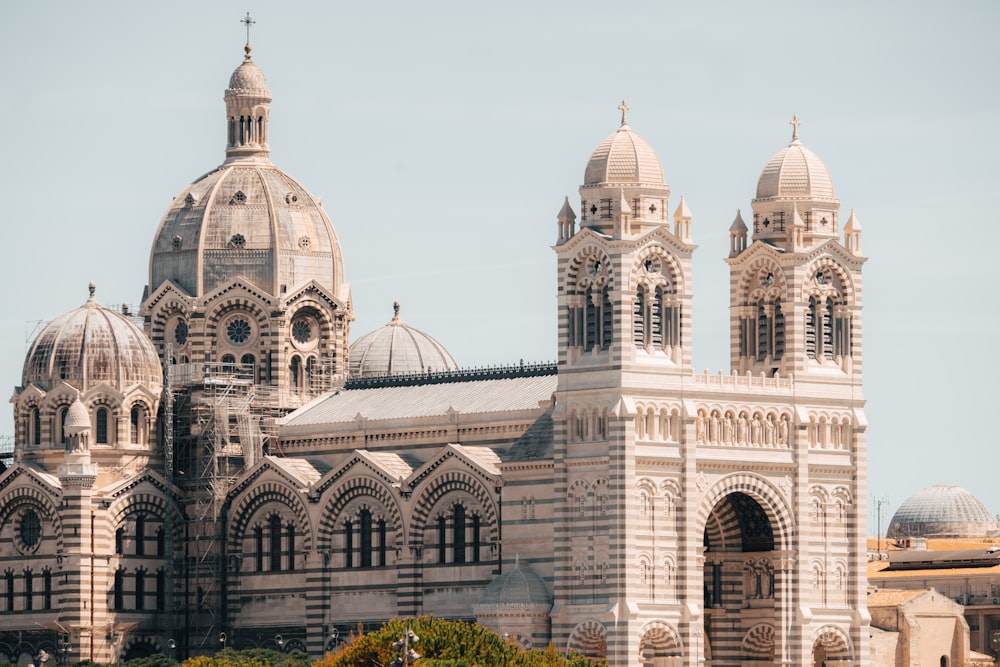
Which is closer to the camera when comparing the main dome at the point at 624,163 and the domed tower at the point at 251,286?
the main dome at the point at 624,163

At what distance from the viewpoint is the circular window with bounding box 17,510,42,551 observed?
4973 inches

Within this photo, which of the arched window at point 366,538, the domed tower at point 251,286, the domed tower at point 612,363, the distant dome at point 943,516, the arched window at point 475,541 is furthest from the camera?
the distant dome at point 943,516

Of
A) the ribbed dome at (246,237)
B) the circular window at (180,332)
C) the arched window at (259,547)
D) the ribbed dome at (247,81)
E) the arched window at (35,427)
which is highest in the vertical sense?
the ribbed dome at (247,81)

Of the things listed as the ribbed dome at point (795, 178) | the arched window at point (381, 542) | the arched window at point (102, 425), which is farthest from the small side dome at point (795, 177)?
the arched window at point (102, 425)

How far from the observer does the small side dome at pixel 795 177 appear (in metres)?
118

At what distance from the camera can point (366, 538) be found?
12200cm

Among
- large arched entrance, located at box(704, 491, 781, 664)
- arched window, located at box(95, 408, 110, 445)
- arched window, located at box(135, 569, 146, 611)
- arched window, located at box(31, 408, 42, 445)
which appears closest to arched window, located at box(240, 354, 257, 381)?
arched window, located at box(95, 408, 110, 445)

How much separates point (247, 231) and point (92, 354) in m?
10.2

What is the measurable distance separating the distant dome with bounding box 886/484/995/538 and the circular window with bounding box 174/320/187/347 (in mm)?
69130

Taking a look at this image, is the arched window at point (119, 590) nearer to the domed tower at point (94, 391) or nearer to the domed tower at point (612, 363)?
the domed tower at point (94, 391)

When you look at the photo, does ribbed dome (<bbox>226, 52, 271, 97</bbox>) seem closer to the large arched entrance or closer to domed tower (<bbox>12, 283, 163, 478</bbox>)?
domed tower (<bbox>12, 283, 163, 478</bbox>)

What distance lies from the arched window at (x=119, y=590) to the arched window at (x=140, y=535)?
1178mm

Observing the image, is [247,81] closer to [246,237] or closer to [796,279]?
[246,237]

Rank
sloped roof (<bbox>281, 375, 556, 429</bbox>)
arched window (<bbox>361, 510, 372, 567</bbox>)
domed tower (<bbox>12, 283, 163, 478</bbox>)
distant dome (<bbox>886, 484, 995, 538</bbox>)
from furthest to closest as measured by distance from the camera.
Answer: distant dome (<bbox>886, 484, 995, 538</bbox>), domed tower (<bbox>12, 283, 163, 478</bbox>), arched window (<bbox>361, 510, 372, 567</bbox>), sloped roof (<bbox>281, 375, 556, 429</bbox>)
